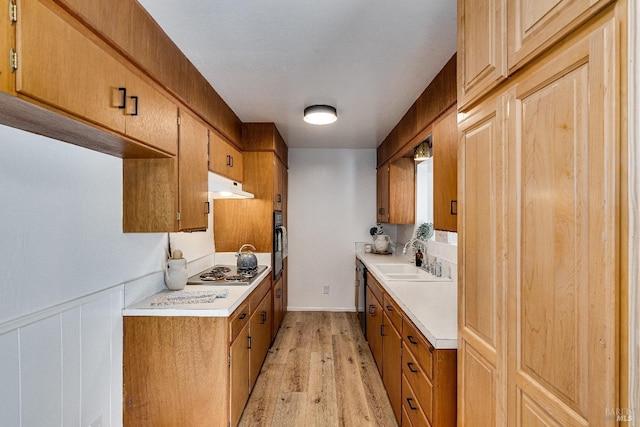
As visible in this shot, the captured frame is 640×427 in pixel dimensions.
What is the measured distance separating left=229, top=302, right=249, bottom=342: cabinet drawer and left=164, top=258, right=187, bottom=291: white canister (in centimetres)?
50

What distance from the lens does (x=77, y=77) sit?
3.67ft

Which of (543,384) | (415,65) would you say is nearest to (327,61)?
(415,65)

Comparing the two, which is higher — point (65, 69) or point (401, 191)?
point (65, 69)

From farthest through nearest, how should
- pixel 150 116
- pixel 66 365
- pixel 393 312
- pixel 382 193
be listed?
pixel 382 193
pixel 393 312
pixel 150 116
pixel 66 365

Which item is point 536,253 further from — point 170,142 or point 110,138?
point 170,142

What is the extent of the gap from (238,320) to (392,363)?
1120mm

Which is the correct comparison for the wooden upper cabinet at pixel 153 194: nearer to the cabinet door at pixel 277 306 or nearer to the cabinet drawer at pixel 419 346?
the cabinet drawer at pixel 419 346

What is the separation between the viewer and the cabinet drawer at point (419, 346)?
1.53 metres

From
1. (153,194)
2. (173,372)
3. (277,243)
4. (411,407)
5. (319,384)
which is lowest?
(319,384)

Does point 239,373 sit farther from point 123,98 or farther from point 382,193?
point 382,193

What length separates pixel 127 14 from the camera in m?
1.41

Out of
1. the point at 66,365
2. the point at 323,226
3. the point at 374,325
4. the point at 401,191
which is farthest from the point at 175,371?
the point at 323,226

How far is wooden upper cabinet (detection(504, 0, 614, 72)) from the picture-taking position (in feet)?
2.38

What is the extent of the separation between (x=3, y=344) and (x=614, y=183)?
1865mm
